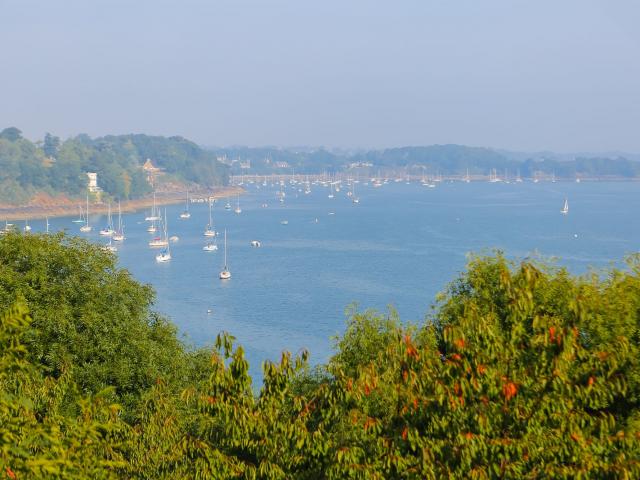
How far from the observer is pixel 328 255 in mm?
57656

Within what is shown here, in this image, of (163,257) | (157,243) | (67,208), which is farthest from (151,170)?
(163,257)

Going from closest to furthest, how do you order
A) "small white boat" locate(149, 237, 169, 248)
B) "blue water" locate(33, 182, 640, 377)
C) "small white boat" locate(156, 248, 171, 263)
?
"blue water" locate(33, 182, 640, 377) < "small white boat" locate(156, 248, 171, 263) < "small white boat" locate(149, 237, 169, 248)

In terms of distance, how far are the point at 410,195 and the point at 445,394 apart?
127278 mm

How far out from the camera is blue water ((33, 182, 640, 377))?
36597 millimetres

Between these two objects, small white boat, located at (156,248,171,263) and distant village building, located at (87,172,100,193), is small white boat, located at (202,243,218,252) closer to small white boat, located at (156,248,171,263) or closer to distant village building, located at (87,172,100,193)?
small white boat, located at (156,248,171,263)

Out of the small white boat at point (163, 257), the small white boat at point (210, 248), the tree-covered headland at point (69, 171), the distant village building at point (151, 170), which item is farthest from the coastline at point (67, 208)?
the small white boat at point (163, 257)

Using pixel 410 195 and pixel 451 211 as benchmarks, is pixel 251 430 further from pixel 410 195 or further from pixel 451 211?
pixel 410 195

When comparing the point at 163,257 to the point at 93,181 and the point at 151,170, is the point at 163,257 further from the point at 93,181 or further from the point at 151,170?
the point at 151,170

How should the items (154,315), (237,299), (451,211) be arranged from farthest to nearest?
1. (451,211)
2. (237,299)
3. (154,315)

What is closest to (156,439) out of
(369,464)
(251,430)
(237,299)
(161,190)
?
(251,430)

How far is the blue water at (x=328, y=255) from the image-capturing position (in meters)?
36.6

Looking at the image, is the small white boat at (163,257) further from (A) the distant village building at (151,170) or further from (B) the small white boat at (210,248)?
(A) the distant village building at (151,170)

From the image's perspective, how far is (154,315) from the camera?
49.2ft

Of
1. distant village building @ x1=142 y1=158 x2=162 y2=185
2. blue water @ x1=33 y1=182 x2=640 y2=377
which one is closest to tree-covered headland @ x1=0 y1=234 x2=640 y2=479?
blue water @ x1=33 y1=182 x2=640 y2=377
